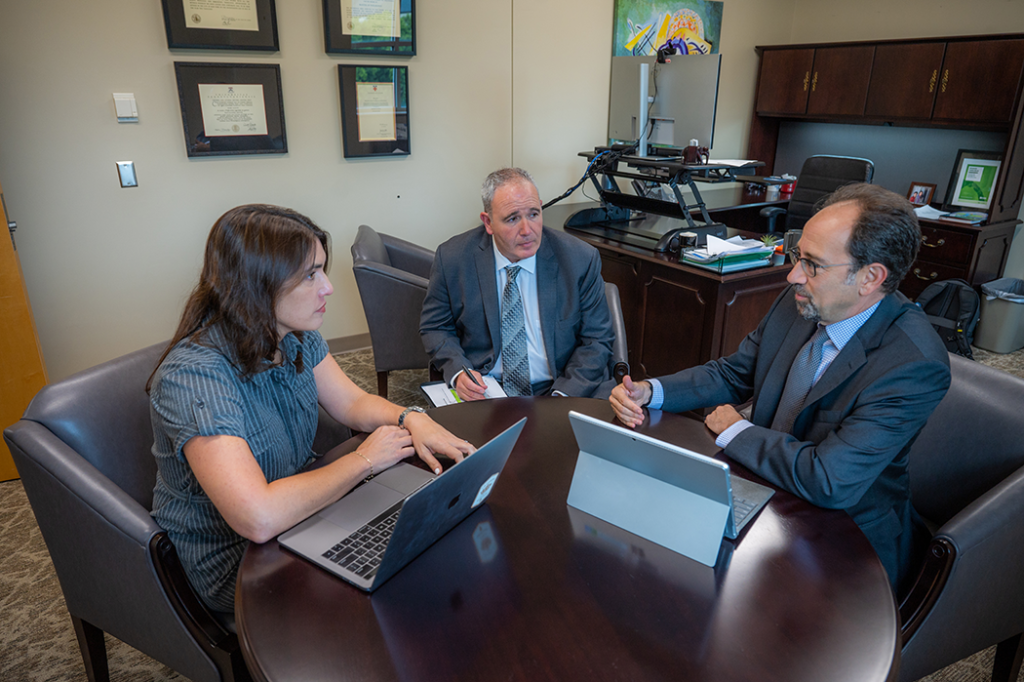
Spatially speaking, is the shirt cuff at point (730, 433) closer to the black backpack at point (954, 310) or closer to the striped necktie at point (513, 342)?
the striped necktie at point (513, 342)

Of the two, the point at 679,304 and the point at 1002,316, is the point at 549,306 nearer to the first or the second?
the point at 679,304

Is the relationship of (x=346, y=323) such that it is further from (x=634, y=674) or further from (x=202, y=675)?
(x=634, y=674)

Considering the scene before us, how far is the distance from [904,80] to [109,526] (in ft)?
16.1

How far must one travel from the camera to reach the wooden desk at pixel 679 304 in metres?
2.81

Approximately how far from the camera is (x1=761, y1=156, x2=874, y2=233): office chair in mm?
4105

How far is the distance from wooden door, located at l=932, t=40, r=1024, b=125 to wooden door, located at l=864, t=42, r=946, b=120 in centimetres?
6

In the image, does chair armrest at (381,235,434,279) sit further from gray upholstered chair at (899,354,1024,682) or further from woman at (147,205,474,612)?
gray upholstered chair at (899,354,1024,682)

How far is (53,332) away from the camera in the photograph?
3.12 meters

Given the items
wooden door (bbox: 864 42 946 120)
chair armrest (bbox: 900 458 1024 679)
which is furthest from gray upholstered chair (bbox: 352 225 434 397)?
wooden door (bbox: 864 42 946 120)

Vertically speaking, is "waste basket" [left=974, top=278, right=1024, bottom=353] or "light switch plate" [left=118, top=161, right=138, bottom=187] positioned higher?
"light switch plate" [left=118, top=161, right=138, bottom=187]

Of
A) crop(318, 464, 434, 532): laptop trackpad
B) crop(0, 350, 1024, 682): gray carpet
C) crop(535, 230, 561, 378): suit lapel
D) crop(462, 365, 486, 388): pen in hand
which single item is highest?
crop(535, 230, 561, 378): suit lapel

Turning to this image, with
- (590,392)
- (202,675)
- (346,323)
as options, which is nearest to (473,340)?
(590,392)

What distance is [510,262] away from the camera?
7.32ft

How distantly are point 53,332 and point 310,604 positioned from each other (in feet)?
9.46
